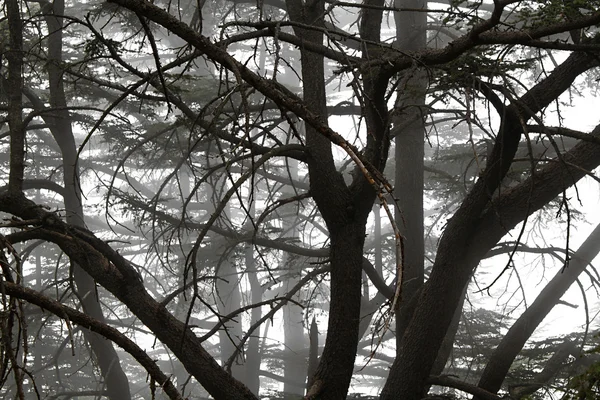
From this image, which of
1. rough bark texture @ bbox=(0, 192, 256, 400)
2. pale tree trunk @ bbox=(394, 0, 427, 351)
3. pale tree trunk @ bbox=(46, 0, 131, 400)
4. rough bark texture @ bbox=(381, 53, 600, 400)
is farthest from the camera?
pale tree trunk @ bbox=(46, 0, 131, 400)

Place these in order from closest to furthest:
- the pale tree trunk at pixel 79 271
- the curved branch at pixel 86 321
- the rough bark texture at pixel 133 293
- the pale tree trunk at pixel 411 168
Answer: the curved branch at pixel 86 321 → the rough bark texture at pixel 133 293 → the pale tree trunk at pixel 411 168 → the pale tree trunk at pixel 79 271

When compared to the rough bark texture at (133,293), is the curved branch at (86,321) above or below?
below

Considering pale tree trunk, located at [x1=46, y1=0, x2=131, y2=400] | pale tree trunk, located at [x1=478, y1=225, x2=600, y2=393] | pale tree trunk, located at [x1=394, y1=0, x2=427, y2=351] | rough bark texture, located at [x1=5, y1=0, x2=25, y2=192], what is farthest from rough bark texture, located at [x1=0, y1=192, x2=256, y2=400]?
pale tree trunk, located at [x1=46, y1=0, x2=131, y2=400]

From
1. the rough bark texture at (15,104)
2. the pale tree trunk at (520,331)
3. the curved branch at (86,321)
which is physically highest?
the rough bark texture at (15,104)

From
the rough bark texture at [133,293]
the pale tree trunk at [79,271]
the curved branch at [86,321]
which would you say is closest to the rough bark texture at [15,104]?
the rough bark texture at [133,293]

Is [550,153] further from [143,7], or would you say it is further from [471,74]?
[143,7]

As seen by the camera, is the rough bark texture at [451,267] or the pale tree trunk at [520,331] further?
the pale tree trunk at [520,331]

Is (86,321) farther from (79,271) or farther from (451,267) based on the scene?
(79,271)

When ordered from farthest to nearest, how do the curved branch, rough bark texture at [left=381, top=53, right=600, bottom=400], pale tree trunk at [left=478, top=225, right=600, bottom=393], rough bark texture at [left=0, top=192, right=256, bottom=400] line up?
pale tree trunk at [left=478, top=225, right=600, bottom=393]
rough bark texture at [left=381, top=53, right=600, bottom=400]
rough bark texture at [left=0, top=192, right=256, bottom=400]
the curved branch

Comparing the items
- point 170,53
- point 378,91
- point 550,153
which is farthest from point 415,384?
point 170,53

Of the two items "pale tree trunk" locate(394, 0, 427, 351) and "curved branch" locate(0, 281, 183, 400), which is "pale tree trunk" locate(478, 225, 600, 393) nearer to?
"pale tree trunk" locate(394, 0, 427, 351)

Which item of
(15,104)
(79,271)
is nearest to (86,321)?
(15,104)

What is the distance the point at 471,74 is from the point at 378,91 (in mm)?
613

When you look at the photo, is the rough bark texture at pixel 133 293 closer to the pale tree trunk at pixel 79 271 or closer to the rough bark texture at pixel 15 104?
the rough bark texture at pixel 15 104
